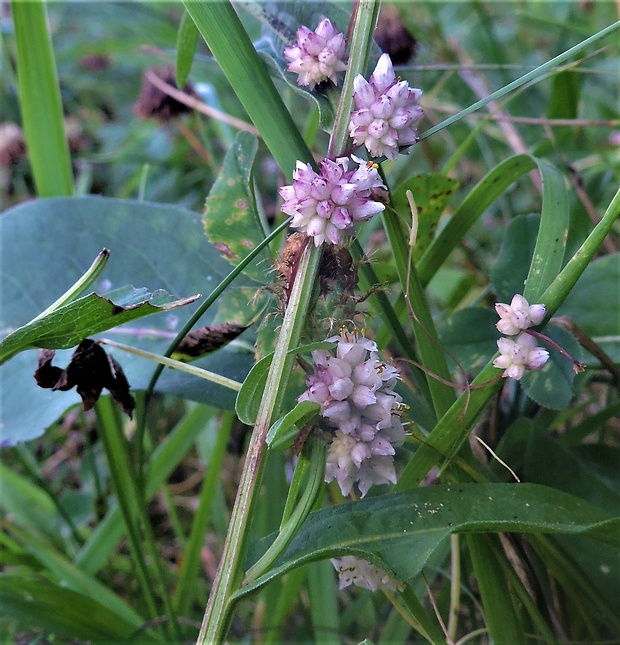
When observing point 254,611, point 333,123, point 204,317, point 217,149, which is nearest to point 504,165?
point 333,123

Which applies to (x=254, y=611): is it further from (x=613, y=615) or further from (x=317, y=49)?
(x=317, y=49)

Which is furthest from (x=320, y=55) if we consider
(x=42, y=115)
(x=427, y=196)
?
(x=42, y=115)

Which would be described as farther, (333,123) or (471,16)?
(471,16)

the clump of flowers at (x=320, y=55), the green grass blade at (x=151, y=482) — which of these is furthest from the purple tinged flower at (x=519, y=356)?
the green grass blade at (x=151, y=482)

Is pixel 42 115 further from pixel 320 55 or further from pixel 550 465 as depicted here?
pixel 550 465

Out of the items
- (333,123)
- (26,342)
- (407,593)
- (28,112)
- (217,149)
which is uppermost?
(217,149)

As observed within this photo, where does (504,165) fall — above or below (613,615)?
above

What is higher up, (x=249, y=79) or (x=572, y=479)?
(x=249, y=79)

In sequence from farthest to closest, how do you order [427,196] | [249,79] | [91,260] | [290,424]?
[91,260]
[427,196]
[249,79]
[290,424]
